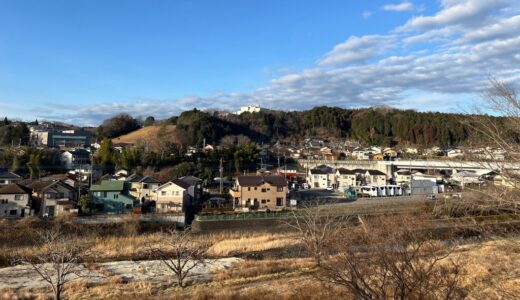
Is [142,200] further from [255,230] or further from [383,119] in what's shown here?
[383,119]

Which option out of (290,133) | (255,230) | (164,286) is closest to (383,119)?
(290,133)

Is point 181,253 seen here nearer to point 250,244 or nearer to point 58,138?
point 250,244

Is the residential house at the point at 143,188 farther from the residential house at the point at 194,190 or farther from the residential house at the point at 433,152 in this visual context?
the residential house at the point at 433,152

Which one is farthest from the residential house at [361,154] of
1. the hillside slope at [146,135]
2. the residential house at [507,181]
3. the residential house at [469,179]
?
the residential house at [507,181]

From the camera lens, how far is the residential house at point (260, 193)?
2631cm

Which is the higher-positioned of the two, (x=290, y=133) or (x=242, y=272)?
(x=290, y=133)

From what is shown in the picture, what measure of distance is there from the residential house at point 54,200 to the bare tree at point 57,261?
287 cm

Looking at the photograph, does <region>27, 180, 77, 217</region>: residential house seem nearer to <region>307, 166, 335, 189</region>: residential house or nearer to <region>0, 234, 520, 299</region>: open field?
<region>0, 234, 520, 299</region>: open field

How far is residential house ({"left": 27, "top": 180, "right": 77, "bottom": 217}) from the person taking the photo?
2191cm

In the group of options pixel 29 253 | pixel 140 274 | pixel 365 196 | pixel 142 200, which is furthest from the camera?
pixel 365 196

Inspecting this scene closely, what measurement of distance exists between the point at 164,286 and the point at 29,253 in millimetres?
8614

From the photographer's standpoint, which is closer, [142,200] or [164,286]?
[164,286]

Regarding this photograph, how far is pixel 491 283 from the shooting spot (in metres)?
9.82

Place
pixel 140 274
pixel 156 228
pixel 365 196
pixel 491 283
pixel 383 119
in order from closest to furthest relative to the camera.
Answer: pixel 491 283 < pixel 140 274 < pixel 156 228 < pixel 365 196 < pixel 383 119
